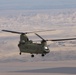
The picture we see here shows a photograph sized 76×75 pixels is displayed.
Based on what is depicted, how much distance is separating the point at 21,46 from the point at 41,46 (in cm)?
446

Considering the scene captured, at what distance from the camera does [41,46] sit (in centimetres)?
12850

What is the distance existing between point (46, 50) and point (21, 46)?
5.63 metres

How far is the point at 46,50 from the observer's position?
12800cm

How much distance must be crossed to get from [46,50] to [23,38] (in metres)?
6.81

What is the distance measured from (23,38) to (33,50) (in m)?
5.23

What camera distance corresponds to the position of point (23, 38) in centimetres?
13225

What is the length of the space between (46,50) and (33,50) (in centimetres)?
263

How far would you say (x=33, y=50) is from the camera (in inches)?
5044

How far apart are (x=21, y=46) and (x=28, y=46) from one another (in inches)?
66.7

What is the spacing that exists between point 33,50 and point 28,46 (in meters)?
1.80

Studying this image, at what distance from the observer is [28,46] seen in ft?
424
